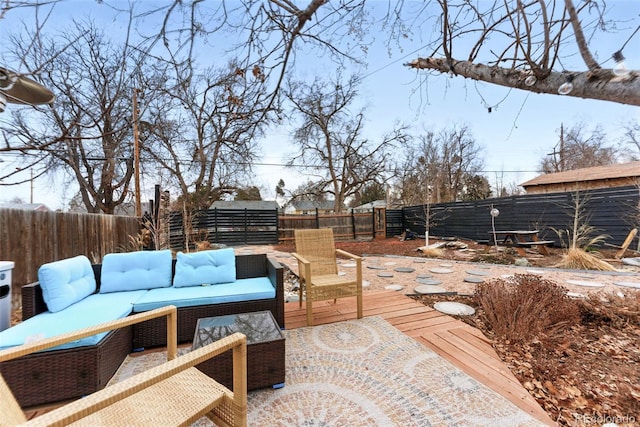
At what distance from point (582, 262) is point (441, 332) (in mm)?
4825

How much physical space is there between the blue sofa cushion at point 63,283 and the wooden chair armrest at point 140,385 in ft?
5.42

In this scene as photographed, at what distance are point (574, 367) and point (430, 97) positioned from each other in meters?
2.33

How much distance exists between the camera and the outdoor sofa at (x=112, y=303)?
1.52m

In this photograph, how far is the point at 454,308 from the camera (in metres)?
2.97

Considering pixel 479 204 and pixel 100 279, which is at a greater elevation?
pixel 479 204

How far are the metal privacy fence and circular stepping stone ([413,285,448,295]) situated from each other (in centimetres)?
498

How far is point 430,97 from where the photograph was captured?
2297 mm

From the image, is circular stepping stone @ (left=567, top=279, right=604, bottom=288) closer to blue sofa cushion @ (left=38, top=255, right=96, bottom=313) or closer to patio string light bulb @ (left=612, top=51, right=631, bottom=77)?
patio string light bulb @ (left=612, top=51, right=631, bottom=77)

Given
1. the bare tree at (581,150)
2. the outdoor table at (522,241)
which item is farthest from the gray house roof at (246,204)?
the bare tree at (581,150)

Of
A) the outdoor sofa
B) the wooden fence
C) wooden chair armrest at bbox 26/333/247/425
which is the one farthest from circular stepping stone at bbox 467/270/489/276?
the wooden fence

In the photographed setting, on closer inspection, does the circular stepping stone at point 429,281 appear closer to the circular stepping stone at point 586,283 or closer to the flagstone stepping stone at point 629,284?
the circular stepping stone at point 586,283

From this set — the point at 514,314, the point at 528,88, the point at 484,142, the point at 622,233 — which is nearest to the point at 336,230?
the point at 622,233

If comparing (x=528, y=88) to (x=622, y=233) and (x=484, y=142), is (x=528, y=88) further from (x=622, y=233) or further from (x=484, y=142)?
(x=484, y=142)

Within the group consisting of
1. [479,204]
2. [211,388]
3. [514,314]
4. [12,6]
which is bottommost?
[514,314]
